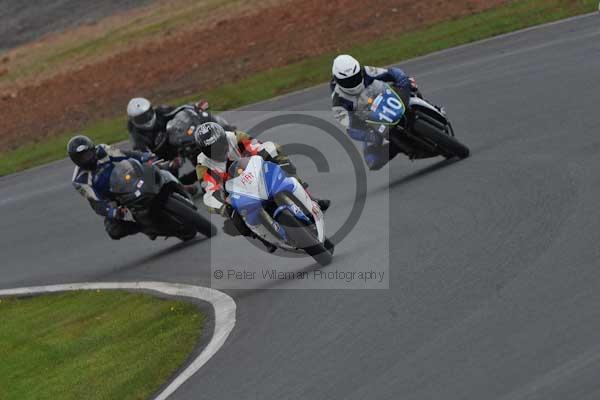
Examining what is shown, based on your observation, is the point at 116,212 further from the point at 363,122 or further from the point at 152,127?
the point at 363,122

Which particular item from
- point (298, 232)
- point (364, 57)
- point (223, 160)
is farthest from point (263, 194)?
point (364, 57)

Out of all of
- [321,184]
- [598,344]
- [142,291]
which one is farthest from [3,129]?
[598,344]

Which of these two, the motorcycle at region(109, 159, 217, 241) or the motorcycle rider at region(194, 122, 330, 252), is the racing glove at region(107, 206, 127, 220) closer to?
the motorcycle at region(109, 159, 217, 241)

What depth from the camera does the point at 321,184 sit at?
15852 millimetres

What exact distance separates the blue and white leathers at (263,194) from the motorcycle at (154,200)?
3053 millimetres

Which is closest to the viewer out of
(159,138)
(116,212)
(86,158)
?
(86,158)

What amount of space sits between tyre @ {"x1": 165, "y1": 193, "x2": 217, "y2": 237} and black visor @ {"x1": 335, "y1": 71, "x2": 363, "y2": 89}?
239cm

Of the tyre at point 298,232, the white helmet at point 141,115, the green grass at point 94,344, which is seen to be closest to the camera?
the green grass at point 94,344

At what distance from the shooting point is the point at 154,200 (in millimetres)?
14508

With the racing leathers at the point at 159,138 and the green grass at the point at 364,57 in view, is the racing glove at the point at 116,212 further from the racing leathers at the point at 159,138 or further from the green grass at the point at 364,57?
the green grass at the point at 364,57

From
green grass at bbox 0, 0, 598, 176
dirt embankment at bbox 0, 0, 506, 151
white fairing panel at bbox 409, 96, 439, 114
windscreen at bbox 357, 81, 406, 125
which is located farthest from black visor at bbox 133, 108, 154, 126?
dirt embankment at bbox 0, 0, 506, 151

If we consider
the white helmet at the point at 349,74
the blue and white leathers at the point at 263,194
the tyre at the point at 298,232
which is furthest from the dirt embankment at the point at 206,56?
the tyre at the point at 298,232

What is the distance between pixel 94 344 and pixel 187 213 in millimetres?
3410

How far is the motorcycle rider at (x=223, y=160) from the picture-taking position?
38.6 ft
